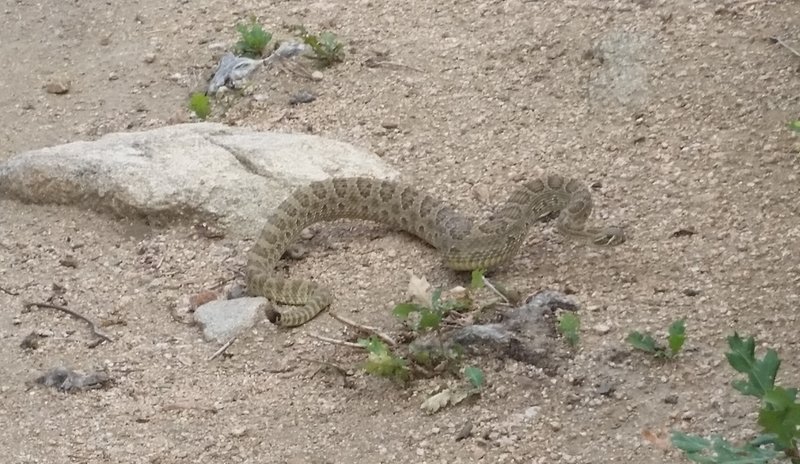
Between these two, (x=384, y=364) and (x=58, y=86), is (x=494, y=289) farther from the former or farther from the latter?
(x=58, y=86)

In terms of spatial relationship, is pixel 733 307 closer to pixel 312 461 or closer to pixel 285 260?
pixel 312 461

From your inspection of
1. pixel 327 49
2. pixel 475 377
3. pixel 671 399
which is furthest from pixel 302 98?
pixel 671 399

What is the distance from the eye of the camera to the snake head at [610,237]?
239 inches

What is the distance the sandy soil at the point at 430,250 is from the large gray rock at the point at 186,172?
0.18 metres

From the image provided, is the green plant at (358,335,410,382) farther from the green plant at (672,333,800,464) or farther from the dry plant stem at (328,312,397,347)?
the green plant at (672,333,800,464)

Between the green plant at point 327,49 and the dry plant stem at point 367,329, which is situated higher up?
the green plant at point 327,49

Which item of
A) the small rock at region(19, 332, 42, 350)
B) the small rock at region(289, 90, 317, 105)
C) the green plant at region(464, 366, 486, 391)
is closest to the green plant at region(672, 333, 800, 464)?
the green plant at region(464, 366, 486, 391)

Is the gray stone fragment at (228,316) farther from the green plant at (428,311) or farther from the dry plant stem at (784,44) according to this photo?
the dry plant stem at (784,44)

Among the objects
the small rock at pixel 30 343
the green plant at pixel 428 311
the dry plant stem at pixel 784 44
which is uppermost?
the dry plant stem at pixel 784 44

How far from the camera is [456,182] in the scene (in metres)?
7.30

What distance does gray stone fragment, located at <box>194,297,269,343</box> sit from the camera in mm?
5933

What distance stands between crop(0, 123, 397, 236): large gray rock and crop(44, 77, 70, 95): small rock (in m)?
1.93

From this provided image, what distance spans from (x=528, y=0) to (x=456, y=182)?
8.12 ft

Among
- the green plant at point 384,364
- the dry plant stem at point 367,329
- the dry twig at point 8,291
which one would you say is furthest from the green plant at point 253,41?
the green plant at point 384,364
